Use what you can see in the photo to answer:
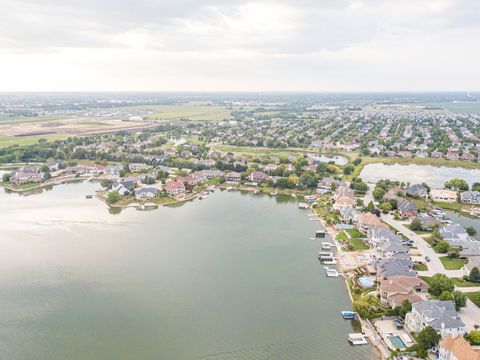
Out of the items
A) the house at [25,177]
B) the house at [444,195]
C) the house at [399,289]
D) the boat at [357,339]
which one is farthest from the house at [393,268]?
the house at [25,177]

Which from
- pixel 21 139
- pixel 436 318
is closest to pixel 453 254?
pixel 436 318

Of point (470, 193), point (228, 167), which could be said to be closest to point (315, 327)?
point (470, 193)

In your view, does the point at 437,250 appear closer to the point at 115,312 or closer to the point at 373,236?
the point at 373,236

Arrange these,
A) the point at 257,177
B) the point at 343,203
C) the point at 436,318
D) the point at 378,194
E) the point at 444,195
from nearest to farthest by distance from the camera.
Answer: the point at 436,318, the point at 343,203, the point at 378,194, the point at 444,195, the point at 257,177

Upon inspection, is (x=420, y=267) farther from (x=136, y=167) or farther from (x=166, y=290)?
(x=136, y=167)

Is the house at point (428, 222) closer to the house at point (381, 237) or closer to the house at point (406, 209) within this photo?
the house at point (406, 209)
